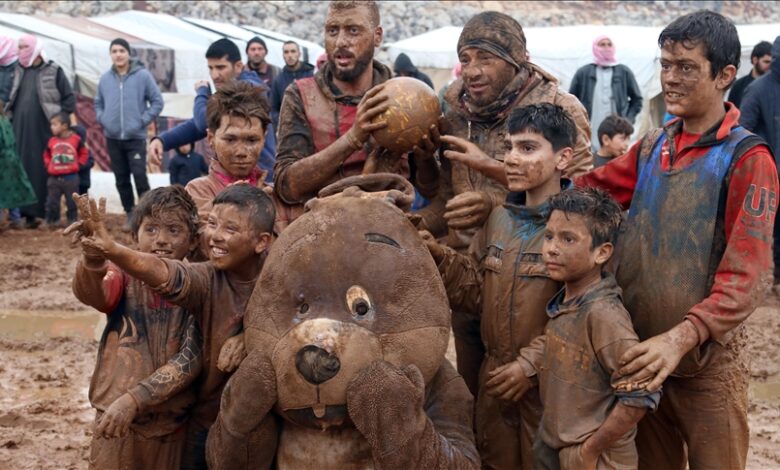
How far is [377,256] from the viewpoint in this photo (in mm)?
3859

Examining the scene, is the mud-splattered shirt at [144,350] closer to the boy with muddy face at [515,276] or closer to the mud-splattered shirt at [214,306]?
the mud-splattered shirt at [214,306]

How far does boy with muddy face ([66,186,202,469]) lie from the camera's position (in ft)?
14.4

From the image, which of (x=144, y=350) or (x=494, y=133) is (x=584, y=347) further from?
(x=144, y=350)

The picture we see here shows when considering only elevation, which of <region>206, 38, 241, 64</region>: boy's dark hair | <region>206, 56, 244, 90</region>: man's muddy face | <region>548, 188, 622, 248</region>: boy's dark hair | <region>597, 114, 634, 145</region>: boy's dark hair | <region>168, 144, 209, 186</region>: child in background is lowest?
<region>168, 144, 209, 186</region>: child in background

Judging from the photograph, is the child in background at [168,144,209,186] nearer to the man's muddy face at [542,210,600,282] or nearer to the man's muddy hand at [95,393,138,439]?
the man's muddy hand at [95,393,138,439]

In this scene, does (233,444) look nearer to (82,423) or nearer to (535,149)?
(535,149)

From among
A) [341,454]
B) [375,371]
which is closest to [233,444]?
[341,454]

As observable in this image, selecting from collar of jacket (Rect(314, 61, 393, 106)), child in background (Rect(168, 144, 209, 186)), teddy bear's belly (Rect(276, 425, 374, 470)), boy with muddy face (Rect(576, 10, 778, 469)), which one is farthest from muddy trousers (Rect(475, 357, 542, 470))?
child in background (Rect(168, 144, 209, 186))

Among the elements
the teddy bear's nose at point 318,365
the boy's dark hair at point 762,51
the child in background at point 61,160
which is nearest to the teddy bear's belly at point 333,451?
the teddy bear's nose at point 318,365

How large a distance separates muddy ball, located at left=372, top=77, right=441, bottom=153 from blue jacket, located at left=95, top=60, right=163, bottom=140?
29.3 feet

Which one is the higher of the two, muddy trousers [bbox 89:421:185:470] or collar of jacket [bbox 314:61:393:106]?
collar of jacket [bbox 314:61:393:106]

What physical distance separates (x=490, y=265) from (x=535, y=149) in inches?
20.8

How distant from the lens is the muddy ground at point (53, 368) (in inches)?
258

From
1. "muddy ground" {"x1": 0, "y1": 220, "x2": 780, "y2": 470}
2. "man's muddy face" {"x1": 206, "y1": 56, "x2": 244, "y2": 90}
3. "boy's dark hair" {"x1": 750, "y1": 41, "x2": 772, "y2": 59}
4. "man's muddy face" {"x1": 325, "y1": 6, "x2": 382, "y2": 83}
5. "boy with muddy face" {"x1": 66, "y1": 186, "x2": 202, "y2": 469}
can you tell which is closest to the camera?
"boy with muddy face" {"x1": 66, "y1": 186, "x2": 202, "y2": 469}
